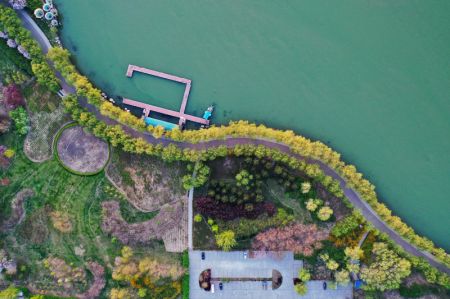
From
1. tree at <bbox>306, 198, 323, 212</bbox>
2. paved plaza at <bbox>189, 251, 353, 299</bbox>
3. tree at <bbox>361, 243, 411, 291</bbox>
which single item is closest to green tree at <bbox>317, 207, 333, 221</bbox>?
tree at <bbox>306, 198, 323, 212</bbox>

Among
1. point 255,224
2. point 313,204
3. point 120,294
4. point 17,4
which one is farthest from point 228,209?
point 17,4

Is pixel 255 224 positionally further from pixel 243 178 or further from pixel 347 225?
pixel 347 225

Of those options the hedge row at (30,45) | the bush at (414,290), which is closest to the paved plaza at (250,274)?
the bush at (414,290)

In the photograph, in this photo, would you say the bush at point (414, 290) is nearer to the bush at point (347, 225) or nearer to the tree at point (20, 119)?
the bush at point (347, 225)

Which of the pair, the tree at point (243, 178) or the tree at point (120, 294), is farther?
the tree at point (120, 294)

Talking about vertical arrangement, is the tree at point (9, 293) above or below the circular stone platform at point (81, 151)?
below

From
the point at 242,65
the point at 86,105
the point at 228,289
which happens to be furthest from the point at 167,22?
the point at 228,289

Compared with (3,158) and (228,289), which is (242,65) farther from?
(3,158)
